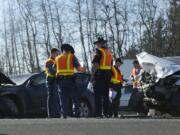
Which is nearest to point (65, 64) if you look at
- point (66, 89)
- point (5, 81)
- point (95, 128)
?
point (66, 89)

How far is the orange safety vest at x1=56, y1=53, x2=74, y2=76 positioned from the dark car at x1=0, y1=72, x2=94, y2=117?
418cm

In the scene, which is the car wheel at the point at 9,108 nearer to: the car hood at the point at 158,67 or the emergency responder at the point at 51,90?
the emergency responder at the point at 51,90

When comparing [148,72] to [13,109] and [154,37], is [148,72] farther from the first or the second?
[154,37]

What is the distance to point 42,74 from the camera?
19.2 m

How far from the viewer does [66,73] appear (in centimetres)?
1438

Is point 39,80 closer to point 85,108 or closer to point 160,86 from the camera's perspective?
point 85,108

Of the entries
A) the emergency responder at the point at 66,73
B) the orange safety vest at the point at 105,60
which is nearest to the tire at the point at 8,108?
the emergency responder at the point at 66,73

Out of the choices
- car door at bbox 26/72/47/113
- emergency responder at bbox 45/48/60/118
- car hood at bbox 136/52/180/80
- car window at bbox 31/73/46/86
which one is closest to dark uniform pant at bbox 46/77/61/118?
emergency responder at bbox 45/48/60/118

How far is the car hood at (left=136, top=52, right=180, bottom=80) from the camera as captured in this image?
585 inches

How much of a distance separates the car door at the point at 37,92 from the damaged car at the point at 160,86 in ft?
14.1

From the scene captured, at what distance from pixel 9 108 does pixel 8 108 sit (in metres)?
0.03

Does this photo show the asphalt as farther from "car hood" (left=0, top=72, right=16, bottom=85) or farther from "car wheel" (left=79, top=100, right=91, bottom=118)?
"car hood" (left=0, top=72, right=16, bottom=85)

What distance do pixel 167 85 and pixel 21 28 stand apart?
58696 millimetres

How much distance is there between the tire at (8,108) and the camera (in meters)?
18.3
